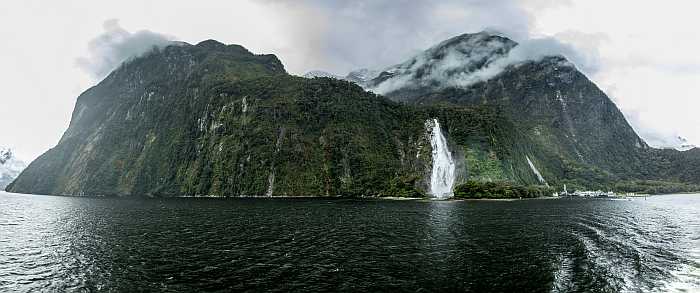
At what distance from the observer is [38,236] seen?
284ft

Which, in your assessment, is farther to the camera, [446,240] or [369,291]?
[446,240]

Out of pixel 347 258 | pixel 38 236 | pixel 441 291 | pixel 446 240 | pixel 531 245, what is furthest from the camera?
pixel 38 236

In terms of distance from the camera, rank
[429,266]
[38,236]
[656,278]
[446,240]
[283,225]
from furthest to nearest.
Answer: [283,225] → [38,236] → [446,240] → [429,266] → [656,278]

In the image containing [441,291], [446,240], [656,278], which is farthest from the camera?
[446,240]

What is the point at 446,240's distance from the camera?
77250 mm

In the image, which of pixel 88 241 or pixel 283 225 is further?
pixel 283 225

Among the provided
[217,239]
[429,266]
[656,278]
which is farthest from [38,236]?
[656,278]

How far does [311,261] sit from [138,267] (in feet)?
78.4

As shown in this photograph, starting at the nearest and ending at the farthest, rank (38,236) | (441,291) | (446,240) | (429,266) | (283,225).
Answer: (441,291)
(429,266)
(446,240)
(38,236)
(283,225)

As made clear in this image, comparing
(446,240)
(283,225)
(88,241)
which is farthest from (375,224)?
(88,241)

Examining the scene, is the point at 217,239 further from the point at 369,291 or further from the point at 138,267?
the point at 369,291

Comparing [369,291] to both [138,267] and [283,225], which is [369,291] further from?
Answer: [283,225]

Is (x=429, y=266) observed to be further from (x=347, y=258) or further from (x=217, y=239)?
(x=217, y=239)

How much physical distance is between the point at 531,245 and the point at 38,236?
99.8m
